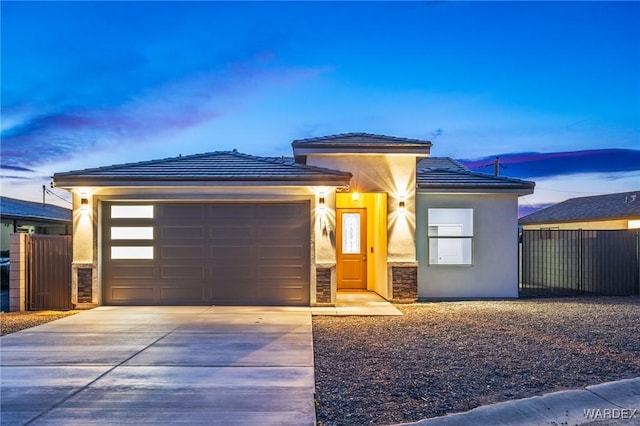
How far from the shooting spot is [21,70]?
17.5 metres

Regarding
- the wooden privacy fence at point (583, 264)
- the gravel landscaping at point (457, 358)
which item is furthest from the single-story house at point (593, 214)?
the gravel landscaping at point (457, 358)

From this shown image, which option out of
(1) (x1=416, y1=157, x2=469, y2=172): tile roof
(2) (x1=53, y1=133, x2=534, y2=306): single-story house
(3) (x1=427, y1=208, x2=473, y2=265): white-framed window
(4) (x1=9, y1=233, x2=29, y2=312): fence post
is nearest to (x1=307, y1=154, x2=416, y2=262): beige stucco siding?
(2) (x1=53, y1=133, x2=534, y2=306): single-story house

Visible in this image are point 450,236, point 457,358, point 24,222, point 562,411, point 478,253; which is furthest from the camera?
point 24,222

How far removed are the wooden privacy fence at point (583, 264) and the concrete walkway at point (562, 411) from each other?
351 inches

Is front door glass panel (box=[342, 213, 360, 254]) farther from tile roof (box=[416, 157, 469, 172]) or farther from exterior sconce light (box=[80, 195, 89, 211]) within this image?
exterior sconce light (box=[80, 195, 89, 211])

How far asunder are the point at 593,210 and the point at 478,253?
13.8 meters

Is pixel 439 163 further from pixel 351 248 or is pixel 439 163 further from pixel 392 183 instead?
pixel 392 183

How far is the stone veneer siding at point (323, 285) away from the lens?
1130 cm

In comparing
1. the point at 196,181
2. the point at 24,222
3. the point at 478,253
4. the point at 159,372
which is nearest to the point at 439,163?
the point at 478,253

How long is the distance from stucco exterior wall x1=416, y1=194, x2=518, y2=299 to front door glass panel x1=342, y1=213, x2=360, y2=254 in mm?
2320

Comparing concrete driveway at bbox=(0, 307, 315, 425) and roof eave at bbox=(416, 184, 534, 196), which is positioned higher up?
roof eave at bbox=(416, 184, 534, 196)

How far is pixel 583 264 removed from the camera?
44.8ft

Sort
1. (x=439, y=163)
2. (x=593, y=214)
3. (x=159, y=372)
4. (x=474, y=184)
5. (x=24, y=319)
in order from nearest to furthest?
(x=159, y=372)
(x=24, y=319)
(x=474, y=184)
(x=439, y=163)
(x=593, y=214)

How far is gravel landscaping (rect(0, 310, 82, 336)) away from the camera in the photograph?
9.02 m
